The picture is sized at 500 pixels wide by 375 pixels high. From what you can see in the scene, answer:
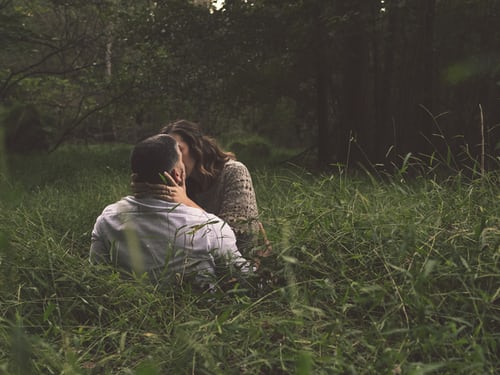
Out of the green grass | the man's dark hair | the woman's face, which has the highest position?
the man's dark hair

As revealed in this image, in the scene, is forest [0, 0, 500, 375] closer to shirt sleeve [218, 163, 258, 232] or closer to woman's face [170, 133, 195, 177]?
shirt sleeve [218, 163, 258, 232]

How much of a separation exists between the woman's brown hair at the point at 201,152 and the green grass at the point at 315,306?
859mm

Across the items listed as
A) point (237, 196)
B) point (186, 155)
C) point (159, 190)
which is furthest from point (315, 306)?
point (186, 155)

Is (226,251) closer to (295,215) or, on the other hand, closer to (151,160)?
(295,215)

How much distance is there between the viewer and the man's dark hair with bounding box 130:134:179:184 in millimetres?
2592

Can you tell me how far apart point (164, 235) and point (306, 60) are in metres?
8.49

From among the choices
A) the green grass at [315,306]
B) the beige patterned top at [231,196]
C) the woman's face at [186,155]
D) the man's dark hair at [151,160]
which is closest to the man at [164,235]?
the man's dark hair at [151,160]

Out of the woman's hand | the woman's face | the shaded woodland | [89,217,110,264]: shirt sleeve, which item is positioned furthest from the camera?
the shaded woodland

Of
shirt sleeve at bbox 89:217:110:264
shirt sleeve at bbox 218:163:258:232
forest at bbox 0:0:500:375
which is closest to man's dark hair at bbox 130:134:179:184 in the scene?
shirt sleeve at bbox 89:217:110:264

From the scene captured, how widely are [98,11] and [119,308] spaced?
8.99m

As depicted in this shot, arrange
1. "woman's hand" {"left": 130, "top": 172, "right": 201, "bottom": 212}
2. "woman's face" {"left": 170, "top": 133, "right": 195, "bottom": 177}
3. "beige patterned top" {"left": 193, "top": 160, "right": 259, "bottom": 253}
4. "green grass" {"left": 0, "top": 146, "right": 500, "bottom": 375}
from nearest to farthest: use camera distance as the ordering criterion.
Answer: "green grass" {"left": 0, "top": 146, "right": 500, "bottom": 375} < "woman's hand" {"left": 130, "top": 172, "right": 201, "bottom": 212} < "beige patterned top" {"left": 193, "top": 160, "right": 259, "bottom": 253} < "woman's face" {"left": 170, "top": 133, "right": 195, "bottom": 177}

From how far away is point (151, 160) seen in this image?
8.55ft

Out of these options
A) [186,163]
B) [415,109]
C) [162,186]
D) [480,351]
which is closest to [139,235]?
[162,186]

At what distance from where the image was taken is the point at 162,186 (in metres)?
2.57
